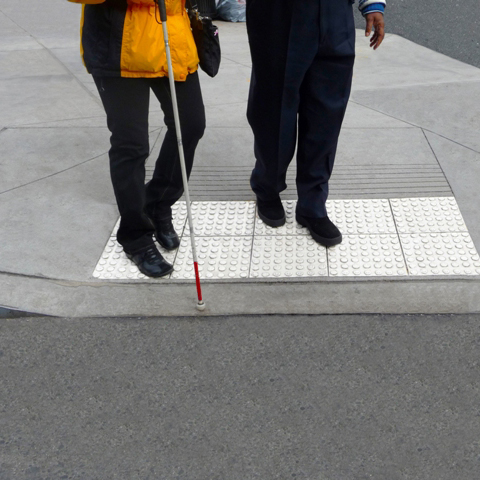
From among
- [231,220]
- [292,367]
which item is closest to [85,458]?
[292,367]

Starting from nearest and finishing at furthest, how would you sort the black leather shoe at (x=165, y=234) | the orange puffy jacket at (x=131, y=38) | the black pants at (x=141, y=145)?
the orange puffy jacket at (x=131, y=38), the black pants at (x=141, y=145), the black leather shoe at (x=165, y=234)

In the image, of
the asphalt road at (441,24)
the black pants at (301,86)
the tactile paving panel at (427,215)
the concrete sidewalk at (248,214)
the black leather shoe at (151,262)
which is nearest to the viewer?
the black pants at (301,86)

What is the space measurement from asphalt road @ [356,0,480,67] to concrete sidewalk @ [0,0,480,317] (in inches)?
58.4

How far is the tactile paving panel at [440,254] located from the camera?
3346 mm

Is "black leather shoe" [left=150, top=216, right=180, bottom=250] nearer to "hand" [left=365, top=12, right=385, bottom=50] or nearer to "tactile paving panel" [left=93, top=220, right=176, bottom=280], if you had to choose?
"tactile paving panel" [left=93, top=220, right=176, bottom=280]

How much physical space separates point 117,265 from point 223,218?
2.36ft

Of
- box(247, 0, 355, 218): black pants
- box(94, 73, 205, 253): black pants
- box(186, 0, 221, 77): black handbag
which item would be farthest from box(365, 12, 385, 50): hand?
box(94, 73, 205, 253): black pants

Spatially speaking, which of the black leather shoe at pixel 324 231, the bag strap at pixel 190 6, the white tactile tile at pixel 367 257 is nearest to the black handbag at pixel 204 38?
the bag strap at pixel 190 6

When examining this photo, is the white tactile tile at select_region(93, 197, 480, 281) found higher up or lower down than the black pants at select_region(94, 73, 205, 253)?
lower down

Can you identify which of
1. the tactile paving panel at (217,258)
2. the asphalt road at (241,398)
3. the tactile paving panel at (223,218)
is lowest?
the tactile paving panel at (223,218)

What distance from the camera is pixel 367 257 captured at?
347 cm

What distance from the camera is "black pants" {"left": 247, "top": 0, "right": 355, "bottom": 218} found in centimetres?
311

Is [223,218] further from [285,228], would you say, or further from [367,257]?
[367,257]

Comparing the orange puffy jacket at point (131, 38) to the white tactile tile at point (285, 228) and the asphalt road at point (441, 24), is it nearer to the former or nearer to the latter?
the white tactile tile at point (285, 228)
